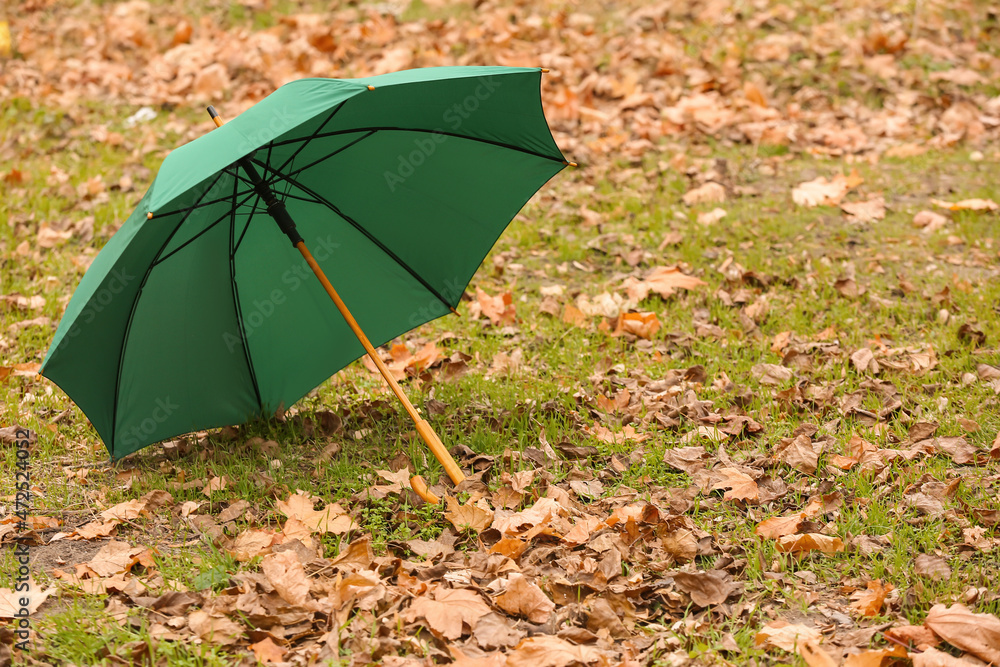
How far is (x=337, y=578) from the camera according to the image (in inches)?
96.9

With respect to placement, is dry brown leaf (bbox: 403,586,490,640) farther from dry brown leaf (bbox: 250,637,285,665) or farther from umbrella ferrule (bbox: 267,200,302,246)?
umbrella ferrule (bbox: 267,200,302,246)

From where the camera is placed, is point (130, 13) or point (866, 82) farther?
point (130, 13)

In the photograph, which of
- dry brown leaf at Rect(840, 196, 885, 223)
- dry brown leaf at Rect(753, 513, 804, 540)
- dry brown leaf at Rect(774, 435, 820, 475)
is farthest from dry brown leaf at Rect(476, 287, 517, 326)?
dry brown leaf at Rect(840, 196, 885, 223)

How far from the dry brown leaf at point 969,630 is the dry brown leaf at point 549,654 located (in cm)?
89

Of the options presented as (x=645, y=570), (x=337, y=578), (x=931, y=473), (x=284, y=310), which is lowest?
(x=931, y=473)

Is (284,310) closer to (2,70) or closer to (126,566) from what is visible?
(126,566)

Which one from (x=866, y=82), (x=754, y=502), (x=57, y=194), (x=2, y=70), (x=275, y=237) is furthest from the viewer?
(x=2, y=70)

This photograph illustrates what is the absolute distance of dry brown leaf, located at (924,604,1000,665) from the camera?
211cm

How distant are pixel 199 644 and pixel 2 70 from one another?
7.04 meters

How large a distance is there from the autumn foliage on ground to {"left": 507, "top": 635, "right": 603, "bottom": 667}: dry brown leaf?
0.01 meters

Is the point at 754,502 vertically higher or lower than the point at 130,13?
lower

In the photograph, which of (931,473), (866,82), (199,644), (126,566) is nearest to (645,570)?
(931,473)

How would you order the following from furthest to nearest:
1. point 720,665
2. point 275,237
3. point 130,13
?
point 130,13 < point 275,237 < point 720,665

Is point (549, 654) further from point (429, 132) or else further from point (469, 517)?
point (429, 132)
